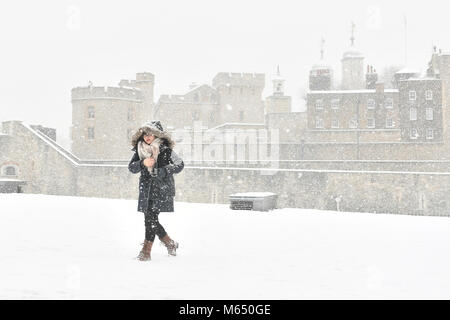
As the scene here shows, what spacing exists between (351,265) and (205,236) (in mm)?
2643

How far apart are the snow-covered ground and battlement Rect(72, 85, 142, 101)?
28.2 metres

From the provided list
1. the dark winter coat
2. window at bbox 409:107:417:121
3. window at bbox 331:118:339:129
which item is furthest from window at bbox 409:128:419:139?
the dark winter coat

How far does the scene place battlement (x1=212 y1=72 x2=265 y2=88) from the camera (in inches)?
2242

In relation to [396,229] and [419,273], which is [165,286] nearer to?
[419,273]

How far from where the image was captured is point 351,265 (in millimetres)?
5387

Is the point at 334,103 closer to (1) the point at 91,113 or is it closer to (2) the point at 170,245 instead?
(1) the point at 91,113

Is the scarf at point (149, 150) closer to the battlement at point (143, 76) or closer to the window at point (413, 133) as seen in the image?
the window at point (413, 133)

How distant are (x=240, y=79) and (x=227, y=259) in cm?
5265

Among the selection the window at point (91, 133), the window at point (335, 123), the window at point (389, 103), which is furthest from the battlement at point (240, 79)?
the window at point (91, 133)

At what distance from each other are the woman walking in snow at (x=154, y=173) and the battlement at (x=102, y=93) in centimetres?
3242

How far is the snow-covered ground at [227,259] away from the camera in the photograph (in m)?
4.16

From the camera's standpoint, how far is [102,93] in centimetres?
3706

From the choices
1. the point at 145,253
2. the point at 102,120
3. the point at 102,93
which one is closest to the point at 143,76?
the point at 102,93

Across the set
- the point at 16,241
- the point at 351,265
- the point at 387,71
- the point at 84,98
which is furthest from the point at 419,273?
the point at 387,71
